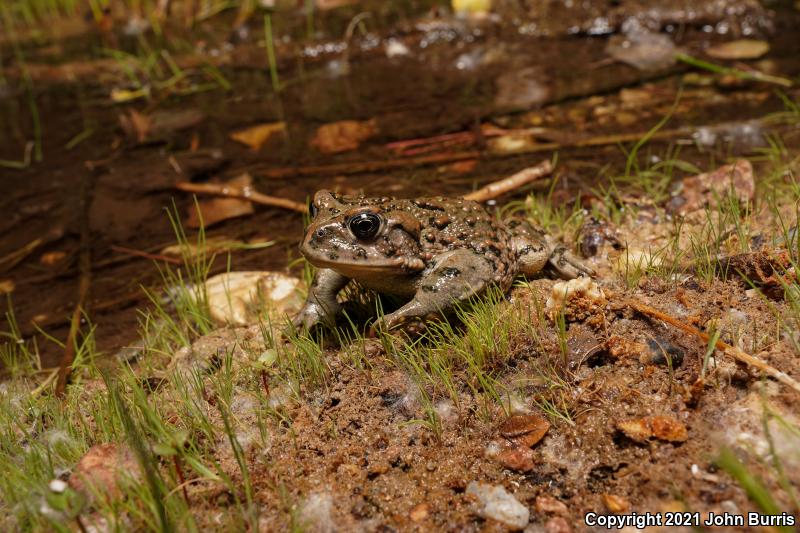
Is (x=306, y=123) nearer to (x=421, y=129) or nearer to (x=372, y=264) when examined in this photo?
(x=421, y=129)

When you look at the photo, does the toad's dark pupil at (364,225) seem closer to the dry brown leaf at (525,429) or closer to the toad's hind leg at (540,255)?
the toad's hind leg at (540,255)

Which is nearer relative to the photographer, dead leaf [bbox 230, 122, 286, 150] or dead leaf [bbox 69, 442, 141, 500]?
dead leaf [bbox 69, 442, 141, 500]

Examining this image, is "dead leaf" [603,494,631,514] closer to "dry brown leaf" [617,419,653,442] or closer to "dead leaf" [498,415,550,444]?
"dry brown leaf" [617,419,653,442]

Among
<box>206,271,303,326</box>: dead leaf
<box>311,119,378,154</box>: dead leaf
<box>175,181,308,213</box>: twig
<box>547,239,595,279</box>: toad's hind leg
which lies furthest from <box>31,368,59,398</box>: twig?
<box>311,119,378,154</box>: dead leaf

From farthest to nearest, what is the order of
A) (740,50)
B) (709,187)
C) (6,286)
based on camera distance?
1. (740,50)
2. (6,286)
3. (709,187)

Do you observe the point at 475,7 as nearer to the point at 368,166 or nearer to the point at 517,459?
the point at 368,166

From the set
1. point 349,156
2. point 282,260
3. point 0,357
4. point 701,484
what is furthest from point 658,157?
point 0,357

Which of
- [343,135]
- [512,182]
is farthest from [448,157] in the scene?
[343,135]
